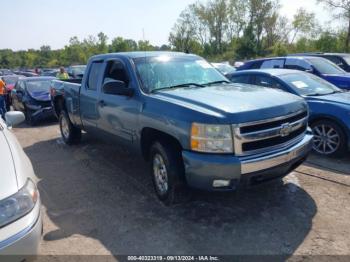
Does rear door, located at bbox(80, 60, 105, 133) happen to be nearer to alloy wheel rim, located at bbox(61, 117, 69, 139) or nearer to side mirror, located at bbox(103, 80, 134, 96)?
side mirror, located at bbox(103, 80, 134, 96)

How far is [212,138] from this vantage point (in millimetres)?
3588

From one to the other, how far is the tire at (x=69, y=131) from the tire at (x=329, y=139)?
4.77 meters

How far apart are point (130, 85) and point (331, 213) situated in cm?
296

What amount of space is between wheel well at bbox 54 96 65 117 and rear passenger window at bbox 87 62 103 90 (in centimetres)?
202

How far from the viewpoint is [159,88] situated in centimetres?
Result: 461

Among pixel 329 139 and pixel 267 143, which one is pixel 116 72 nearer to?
pixel 267 143

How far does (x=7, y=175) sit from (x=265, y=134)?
8.28 ft

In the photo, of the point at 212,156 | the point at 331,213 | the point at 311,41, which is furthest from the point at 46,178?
the point at 311,41

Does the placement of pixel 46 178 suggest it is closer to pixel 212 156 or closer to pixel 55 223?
pixel 55 223

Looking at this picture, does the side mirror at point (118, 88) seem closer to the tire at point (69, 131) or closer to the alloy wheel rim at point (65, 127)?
the tire at point (69, 131)

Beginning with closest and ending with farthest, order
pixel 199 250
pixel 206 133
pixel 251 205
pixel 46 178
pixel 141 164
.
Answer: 1. pixel 199 250
2. pixel 206 133
3. pixel 251 205
4. pixel 46 178
5. pixel 141 164

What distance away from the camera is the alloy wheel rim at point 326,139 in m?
5.80

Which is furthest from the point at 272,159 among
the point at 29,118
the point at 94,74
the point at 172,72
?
the point at 29,118

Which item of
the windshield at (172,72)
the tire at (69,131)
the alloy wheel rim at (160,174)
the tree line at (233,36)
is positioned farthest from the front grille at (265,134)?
the tree line at (233,36)
